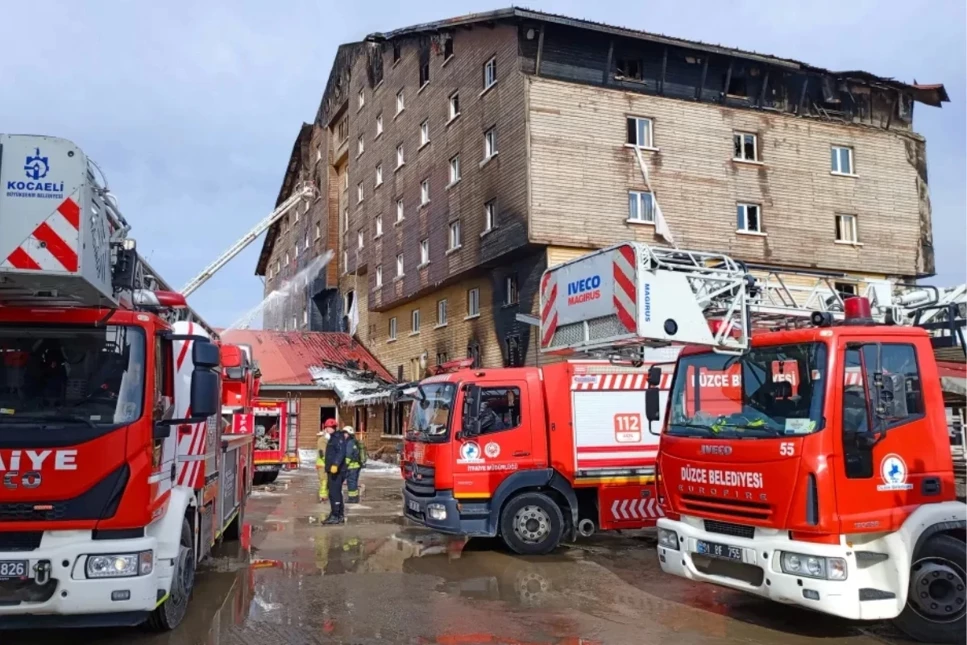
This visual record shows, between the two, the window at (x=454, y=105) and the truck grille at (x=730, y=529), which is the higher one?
the window at (x=454, y=105)

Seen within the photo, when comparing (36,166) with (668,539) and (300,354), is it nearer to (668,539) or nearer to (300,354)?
(668,539)

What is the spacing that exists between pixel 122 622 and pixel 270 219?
45.5 m

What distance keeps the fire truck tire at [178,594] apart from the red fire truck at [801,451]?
3996 mm

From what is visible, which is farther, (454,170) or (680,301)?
(454,170)

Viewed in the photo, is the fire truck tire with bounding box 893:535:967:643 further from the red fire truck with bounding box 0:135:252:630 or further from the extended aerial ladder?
the red fire truck with bounding box 0:135:252:630

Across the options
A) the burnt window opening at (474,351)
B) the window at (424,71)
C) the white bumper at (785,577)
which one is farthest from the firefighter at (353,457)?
the window at (424,71)

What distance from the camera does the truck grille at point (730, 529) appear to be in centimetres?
636

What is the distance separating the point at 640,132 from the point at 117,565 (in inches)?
824

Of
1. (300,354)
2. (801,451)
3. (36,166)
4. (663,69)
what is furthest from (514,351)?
(36,166)

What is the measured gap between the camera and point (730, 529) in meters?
6.52

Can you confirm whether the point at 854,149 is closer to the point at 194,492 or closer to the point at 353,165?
the point at 353,165

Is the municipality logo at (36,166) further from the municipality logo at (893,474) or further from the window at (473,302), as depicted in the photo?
the window at (473,302)

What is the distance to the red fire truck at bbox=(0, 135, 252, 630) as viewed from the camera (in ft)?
16.7

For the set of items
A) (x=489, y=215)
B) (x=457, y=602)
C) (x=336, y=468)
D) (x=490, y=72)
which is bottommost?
(x=457, y=602)
